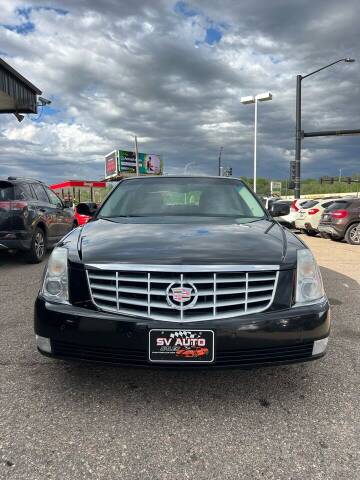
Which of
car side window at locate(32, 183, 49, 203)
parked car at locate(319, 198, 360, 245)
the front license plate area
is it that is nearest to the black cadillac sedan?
the front license plate area

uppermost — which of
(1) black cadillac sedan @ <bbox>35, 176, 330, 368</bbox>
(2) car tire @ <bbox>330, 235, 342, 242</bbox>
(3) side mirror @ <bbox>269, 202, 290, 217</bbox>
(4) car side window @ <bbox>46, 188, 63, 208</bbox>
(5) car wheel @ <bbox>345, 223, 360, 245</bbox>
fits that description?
(4) car side window @ <bbox>46, 188, 63, 208</bbox>

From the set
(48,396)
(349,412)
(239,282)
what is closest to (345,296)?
(349,412)

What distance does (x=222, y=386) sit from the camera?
301cm

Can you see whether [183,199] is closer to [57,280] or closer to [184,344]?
[57,280]

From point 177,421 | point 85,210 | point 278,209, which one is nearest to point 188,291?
point 177,421

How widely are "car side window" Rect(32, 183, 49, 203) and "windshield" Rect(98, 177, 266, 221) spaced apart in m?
4.83

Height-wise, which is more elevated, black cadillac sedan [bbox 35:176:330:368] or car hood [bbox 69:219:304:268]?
car hood [bbox 69:219:304:268]

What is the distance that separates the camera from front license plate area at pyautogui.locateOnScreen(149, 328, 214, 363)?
97.8 inches

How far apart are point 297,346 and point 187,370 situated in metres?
0.68

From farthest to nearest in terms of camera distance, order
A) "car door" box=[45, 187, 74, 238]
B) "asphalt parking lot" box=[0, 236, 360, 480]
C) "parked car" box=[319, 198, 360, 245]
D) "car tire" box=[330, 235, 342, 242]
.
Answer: "car tire" box=[330, 235, 342, 242] < "parked car" box=[319, 198, 360, 245] < "car door" box=[45, 187, 74, 238] < "asphalt parking lot" box=[0, 236, 360, 480]

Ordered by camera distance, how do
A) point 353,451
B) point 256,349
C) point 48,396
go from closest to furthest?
1. point 353,451
2. point 256,349
3. point 48,396

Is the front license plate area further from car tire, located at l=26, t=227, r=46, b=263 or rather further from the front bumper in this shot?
car tire, located at l=26, t=227, r=46, b=263

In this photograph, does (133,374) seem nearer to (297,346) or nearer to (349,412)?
(297,346)

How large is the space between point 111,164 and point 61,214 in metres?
82.1
